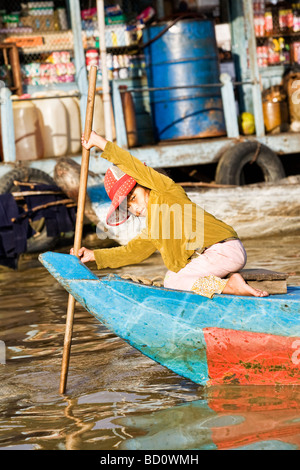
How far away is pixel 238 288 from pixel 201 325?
263mm

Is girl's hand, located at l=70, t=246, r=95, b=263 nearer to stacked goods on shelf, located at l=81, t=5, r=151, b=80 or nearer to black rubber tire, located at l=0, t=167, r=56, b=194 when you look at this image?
black rubber tire, located at l=0, t=167, r=56, b=194

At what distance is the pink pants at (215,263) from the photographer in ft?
12.5

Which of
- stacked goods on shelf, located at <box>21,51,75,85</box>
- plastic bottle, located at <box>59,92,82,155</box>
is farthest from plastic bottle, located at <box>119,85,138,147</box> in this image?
stacked goods on shelf, located at <box>21,51,75,85</box>

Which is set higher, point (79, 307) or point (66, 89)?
point (66, 89)

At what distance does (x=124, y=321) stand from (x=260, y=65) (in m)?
7.87

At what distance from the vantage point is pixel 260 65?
10906 millimetres

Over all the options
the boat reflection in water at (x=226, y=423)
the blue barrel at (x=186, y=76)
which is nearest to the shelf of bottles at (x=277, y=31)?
the blue barrel at (x=186, y=76)

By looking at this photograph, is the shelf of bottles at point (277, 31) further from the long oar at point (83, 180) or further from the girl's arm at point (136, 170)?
the girl's arm at point (136, 170)

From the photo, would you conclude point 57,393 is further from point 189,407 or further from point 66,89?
point 66,89

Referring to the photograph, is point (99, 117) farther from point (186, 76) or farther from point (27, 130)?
point (186, 76)

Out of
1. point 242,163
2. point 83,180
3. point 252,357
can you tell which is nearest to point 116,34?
point 242,163
